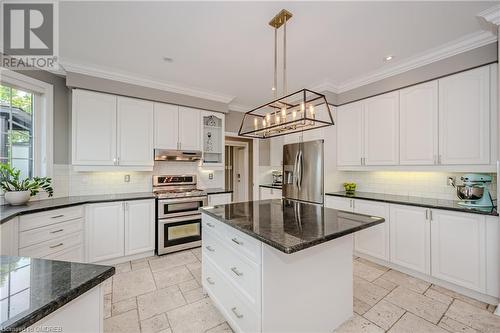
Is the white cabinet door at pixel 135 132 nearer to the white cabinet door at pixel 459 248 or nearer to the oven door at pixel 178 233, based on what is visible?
the oven door at pixel 178 233

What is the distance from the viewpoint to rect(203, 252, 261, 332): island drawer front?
148cm

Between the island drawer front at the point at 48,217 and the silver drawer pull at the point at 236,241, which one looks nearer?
the silver drawer pull at the point at 236,241

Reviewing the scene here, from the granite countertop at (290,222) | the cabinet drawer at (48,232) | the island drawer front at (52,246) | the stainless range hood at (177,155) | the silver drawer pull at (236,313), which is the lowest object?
the silver drawer pull at (236,313)

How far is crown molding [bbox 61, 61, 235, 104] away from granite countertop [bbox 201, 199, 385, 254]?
2412mm

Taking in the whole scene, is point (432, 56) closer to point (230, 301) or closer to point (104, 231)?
point (230, 301)

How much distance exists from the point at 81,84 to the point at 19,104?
76cm

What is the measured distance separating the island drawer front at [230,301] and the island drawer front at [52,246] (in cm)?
177

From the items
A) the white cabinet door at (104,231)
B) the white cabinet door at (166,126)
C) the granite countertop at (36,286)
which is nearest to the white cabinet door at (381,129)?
the white cabinet door at (166,126)

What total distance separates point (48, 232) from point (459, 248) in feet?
14.7

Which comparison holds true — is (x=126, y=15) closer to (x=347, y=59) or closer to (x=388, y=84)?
(x=347, y=59)

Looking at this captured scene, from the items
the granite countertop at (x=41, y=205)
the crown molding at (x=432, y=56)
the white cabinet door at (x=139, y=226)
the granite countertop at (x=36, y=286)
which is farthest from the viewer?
the white cabinet door at (x=139, y=226)

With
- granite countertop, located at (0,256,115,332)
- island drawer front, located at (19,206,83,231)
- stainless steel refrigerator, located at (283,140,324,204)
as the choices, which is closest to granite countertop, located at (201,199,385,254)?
granite countertop, located at (0,256,115,332)

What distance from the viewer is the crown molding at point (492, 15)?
6.15 feet

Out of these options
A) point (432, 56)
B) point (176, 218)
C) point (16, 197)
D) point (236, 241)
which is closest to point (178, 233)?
point (176, 218)
